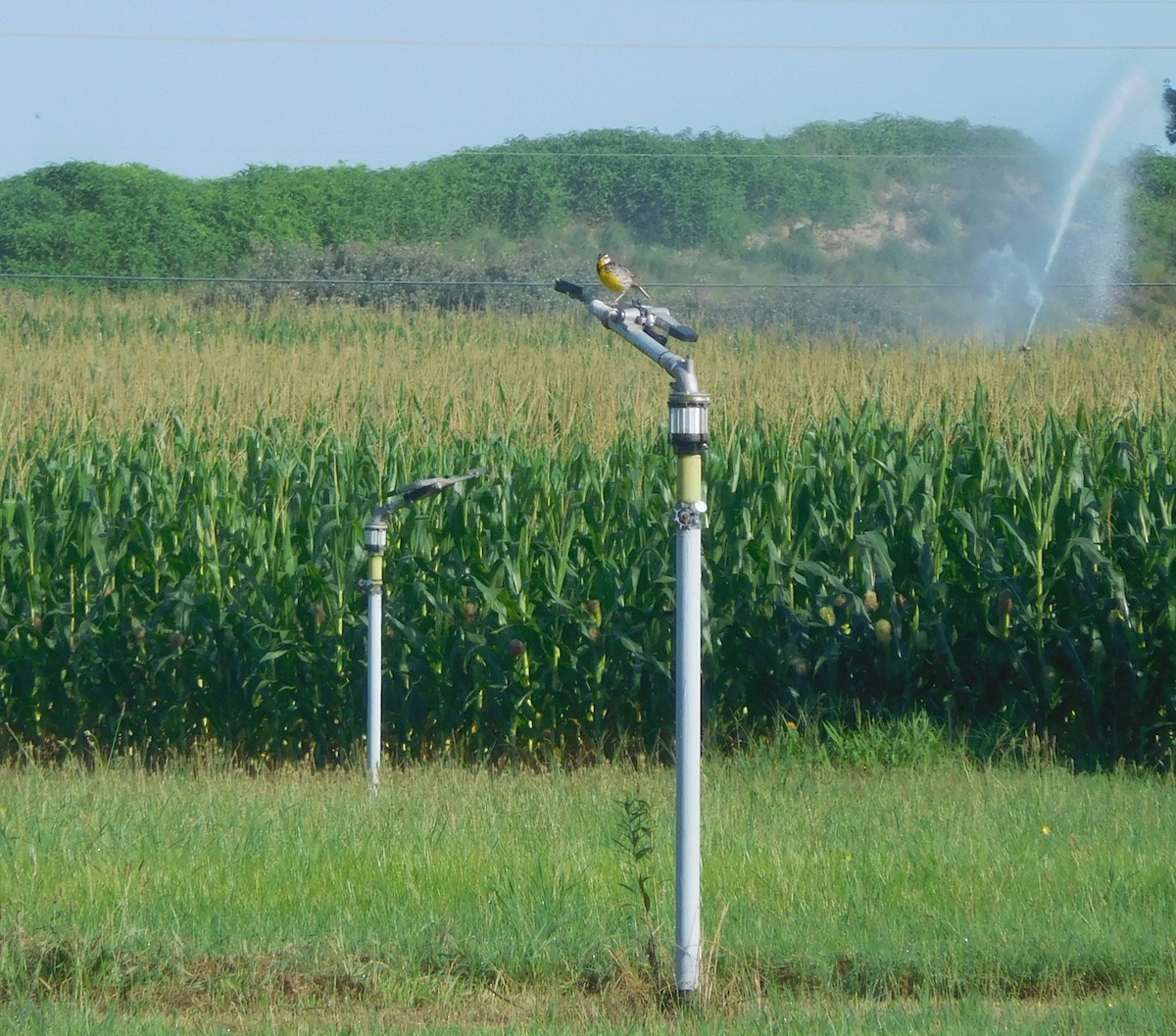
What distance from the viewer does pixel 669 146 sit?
53312mm

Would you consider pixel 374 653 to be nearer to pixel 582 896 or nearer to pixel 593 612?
pixel 593 612

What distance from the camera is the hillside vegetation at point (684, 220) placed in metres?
38.8

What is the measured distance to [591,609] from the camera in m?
9.05

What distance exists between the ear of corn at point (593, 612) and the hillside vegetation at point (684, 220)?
26.2m

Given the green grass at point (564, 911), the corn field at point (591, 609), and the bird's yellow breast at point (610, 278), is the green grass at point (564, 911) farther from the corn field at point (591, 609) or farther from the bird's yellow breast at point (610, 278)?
the bird's yellow breast at point (610, 278)

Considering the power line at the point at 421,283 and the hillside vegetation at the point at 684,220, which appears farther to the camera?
the hillside vegetation at the point at 684,220

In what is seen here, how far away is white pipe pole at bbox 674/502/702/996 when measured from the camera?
436 cm

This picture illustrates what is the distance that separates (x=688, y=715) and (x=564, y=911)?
4.47ft

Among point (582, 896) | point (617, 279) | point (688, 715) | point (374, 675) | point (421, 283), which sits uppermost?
point (421, 283)

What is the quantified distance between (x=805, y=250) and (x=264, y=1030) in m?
43.9

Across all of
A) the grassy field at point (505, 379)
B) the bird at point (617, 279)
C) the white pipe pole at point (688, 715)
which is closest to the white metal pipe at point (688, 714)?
the white pipe pole at point (688, 715)

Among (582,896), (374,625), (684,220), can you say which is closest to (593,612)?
(374,625)

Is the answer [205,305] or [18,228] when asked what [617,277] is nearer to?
[205,305]

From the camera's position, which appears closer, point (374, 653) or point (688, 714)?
point (688, 714)
